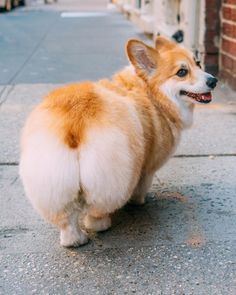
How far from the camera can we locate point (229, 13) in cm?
734

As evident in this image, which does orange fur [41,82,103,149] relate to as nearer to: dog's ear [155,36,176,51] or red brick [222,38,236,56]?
dog's ear [155,36,176,51]

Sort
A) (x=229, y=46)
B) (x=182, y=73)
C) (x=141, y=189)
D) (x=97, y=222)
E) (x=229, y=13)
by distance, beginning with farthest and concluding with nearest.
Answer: (x=229, y=46)
(x=229, y=13)
(x=141, y=189)
(x=182, y=73)
(x=97, y=222)

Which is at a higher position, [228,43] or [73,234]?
[73,234]

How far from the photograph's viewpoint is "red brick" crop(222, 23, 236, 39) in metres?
7.21

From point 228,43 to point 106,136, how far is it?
474cm

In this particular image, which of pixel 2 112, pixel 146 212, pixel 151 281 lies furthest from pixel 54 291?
pixel 2 112

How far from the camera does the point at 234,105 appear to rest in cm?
672

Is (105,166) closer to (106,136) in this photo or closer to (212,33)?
(106,136)

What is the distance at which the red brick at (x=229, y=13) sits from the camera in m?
7.13

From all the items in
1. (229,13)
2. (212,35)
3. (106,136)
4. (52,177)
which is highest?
(106,136)

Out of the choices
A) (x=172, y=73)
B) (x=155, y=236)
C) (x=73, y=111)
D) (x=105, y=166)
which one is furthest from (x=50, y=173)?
(x=172, y=73)

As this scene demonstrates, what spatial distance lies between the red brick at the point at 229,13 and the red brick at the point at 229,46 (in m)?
0.30

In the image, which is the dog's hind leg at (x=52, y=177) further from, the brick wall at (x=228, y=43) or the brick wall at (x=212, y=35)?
the brick wall at (x=212, y=35)

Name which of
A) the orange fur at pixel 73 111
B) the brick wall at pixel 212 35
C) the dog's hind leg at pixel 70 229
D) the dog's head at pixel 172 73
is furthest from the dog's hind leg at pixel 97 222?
the brick wall at pixel 212 35
